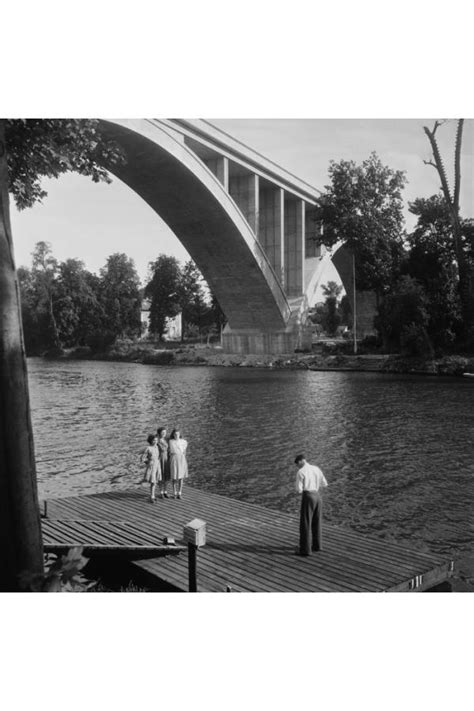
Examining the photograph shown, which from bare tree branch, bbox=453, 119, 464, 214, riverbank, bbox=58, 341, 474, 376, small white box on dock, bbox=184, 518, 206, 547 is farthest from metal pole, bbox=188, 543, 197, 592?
riverbank, bbox=58, 341, 474, 376

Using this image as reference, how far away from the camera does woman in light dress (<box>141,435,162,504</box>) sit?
8.17 m

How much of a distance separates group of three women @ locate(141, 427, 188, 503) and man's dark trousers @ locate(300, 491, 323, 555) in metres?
2.40

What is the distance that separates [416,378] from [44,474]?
16298mm

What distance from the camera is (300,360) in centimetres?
2814

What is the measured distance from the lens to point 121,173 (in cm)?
→ 2827

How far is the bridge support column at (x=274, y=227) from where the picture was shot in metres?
30.7

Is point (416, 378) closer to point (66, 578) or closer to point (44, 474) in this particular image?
point (44, 474)

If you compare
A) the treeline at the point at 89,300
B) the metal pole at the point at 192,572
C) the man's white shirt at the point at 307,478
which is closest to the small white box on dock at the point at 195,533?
the metal pole at the point at 192,572

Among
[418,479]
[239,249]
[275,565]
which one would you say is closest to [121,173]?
[239,249]

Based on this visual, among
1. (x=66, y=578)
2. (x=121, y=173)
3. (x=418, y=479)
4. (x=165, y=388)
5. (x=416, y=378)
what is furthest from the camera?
(x=121, y=173)

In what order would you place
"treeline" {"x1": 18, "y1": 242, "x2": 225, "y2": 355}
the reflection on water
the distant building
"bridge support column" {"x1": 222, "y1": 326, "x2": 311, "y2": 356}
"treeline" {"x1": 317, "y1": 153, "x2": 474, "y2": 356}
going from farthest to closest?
"bridge support column" {"x1": 222, "y1": 326, "x2": 311, "y2": 356} < the distant building < "treeline" {"x1": 317, "y1": 153, "x2": 474, "y2": 356} < "treeline" {"x1": 18, "y1": 242, "x2": 225, "y2": 355} < the reflection on water

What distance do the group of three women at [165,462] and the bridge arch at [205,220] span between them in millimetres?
17265

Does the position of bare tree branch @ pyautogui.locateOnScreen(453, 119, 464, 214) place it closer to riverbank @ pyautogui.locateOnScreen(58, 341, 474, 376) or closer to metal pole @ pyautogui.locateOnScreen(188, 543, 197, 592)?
metal pole @ pyautogui.locateOnScreen(188, 543, 197, 592)

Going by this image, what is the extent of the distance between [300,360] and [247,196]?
834 centimetres
